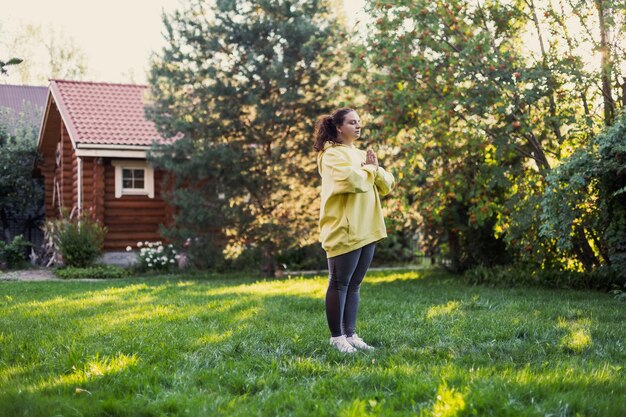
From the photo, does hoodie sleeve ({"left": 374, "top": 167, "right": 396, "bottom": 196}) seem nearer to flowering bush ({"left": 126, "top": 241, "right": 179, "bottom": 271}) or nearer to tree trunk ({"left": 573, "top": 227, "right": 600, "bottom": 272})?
tree trunk ({"left": 573, "top": 227, "right": 600, "bottom": 272})

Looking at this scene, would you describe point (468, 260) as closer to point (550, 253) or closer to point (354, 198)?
point (550, 253)

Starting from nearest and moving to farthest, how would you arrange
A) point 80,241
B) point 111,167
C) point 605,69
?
point 605,69
point 80,241
point 111,167

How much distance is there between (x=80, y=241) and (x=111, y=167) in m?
2.83

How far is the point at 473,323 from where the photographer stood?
6719mm

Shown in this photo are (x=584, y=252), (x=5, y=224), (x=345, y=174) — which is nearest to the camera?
(x=345, y=174)

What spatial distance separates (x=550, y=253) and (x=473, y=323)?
5781 millimetres

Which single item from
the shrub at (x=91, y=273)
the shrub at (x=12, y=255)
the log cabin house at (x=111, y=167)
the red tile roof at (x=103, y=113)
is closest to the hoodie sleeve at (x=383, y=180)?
the shrub at (x=91, y=273)

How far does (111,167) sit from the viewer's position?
18.3 meters

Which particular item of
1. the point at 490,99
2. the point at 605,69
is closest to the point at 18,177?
the point at 490,99

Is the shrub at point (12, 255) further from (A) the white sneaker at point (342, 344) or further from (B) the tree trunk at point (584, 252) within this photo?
(A) the white sneaker at point (342, 344)

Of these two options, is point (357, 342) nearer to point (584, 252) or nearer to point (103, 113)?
point (584, 252)

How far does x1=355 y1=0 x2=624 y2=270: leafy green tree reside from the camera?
10586mm

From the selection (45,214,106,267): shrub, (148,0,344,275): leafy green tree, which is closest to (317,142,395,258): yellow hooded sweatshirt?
(148,0,344,275): leafy green tree

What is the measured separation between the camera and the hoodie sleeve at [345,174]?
5.22m
